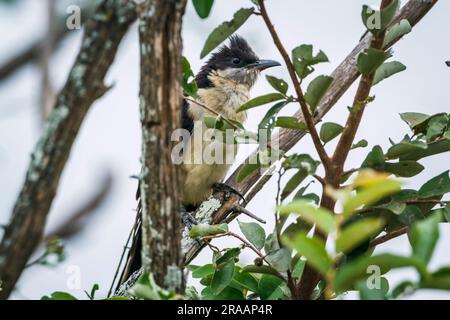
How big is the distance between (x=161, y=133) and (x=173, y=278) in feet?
1.32

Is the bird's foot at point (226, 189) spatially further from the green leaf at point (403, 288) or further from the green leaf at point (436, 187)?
the green leaf at point (403, 288)

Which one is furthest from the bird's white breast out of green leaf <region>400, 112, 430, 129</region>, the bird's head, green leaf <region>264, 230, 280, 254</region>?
green leaf <region>264, 230, 280, 254</region>

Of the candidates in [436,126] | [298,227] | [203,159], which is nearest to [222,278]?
[298,227]

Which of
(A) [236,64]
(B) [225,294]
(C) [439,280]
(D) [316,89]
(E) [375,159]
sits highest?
(A) [236,64]

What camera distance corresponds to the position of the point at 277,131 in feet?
13.2

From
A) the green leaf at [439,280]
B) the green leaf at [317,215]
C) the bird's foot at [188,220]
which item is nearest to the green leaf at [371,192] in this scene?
the green leaf at [317,215]

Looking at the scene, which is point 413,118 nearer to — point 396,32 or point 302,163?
point 396,32

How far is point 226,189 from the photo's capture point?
4.41m

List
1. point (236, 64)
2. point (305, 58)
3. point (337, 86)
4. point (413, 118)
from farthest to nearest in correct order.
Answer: point (236, 64) < point (337, 86) < point (413, 118) < point (305, 58)

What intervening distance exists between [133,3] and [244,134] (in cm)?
71

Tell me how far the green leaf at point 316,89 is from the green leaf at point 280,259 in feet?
1.66

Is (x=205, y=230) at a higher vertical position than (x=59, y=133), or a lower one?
higher

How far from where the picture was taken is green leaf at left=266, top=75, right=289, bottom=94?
2.56 meters

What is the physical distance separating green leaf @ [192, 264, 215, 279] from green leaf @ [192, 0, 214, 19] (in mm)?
1016
